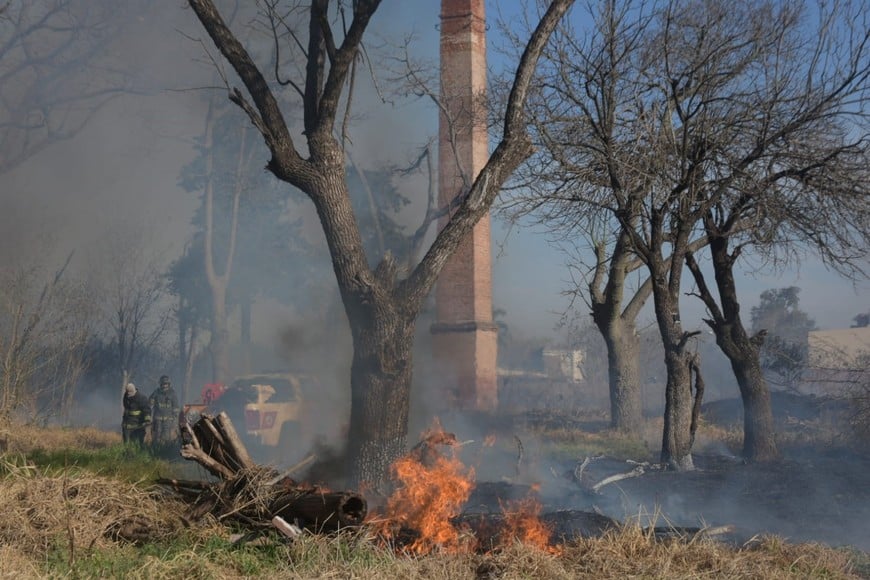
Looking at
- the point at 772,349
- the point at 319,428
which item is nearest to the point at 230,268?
the point at 319,428

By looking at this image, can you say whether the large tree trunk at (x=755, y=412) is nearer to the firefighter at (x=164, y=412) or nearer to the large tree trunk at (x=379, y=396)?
the large tree trunk at (x=379, y=396)

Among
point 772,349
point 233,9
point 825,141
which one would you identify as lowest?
point 772,349

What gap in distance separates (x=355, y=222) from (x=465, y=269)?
13026 mm

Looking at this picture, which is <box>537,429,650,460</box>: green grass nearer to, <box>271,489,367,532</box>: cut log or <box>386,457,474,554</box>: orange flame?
<box>386,457,474,554</box>: orange flame

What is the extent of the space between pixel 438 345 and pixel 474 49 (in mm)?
7975

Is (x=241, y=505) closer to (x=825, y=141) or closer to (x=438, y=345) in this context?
(x=825, y=141)

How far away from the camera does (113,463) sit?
8.46 m

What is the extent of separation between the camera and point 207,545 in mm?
5641

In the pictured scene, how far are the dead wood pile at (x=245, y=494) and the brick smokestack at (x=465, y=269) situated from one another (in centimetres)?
1425

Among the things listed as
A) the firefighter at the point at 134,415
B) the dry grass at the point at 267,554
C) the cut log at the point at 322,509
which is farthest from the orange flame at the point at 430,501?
the firefighter at the point at 134,415

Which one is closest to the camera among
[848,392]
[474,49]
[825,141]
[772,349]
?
[825,141]

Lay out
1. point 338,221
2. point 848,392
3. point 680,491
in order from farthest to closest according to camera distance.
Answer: point 848,392 < point 680,491 < point 338,221

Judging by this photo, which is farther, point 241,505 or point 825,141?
point 825,141

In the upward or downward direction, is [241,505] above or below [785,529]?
above
